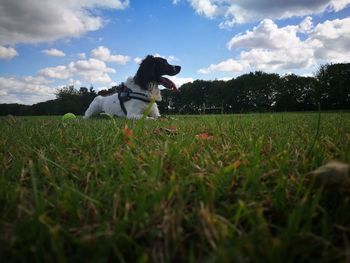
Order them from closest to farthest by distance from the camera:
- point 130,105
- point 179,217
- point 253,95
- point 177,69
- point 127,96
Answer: point 179,217 → point 130,105 → point 127,96 → point 177,69 → point 253,95

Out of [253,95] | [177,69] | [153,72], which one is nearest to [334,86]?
[253,95]

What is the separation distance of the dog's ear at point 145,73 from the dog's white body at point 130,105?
0.16m

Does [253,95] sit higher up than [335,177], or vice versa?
[253,95]

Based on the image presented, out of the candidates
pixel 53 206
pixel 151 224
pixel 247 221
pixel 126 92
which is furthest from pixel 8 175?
pixel 126 92

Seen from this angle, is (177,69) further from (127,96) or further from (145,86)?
(127,96)

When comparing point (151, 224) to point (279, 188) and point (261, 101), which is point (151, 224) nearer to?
point (279, 188)

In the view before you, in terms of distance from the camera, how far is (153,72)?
8.66m

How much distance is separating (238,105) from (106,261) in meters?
58.8

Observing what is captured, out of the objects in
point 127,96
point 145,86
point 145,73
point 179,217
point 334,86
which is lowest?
point 179,217

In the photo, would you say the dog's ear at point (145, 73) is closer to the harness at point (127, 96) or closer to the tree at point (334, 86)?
the harness at point (127, 96)

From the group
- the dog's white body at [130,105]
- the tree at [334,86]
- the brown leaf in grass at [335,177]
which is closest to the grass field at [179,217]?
the brown leaf in grass at [335,177]

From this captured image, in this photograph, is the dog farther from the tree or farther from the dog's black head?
the tree

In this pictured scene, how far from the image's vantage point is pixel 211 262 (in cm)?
59

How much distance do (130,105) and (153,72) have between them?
49.7 inches
